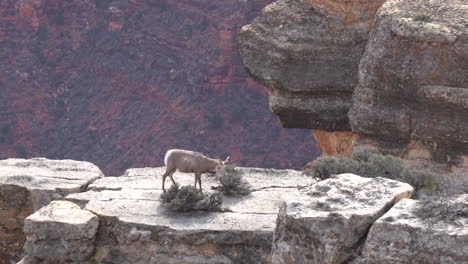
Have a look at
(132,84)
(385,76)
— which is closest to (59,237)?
(385,76)

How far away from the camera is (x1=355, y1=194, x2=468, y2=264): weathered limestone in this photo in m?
4.79

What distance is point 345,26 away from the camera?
14867 millimetres

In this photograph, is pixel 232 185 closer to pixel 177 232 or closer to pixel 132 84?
pixel 177 232

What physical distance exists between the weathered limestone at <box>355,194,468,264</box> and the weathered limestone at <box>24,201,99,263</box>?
4.22 metres

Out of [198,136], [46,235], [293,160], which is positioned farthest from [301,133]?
[46,235]

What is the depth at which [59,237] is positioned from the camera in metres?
8.52

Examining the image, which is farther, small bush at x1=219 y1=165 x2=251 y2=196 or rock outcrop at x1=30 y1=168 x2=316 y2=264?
small bush at x1=219 y1=165 x2=251 y2=196

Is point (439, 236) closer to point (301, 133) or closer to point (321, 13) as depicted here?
point (321, 13)

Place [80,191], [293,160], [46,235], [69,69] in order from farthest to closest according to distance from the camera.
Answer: [69,69]
[293,160]
[80,191]
[46,235]

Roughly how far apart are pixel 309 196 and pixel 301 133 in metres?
46.4

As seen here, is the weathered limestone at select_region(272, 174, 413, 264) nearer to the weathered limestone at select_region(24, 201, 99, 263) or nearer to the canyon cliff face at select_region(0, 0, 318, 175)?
the weathered limestone at select_region(24, 201, 99, 263)

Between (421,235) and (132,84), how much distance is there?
52.4 metres

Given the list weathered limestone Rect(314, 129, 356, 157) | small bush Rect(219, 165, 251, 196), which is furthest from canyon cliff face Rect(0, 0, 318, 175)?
small bush Rect(219, 165, 251, 196)

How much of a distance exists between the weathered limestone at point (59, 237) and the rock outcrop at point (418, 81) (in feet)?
17.6
